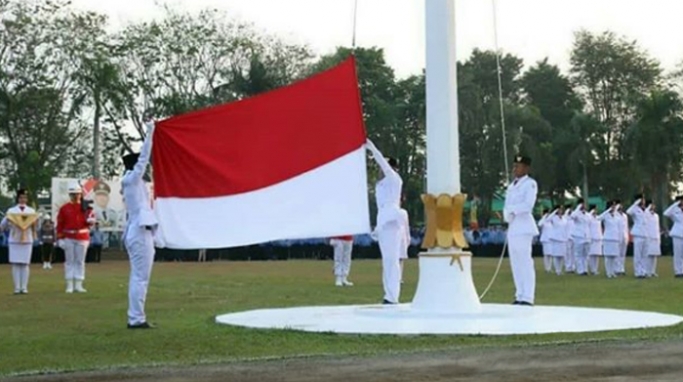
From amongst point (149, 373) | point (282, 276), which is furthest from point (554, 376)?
point (282, 276)

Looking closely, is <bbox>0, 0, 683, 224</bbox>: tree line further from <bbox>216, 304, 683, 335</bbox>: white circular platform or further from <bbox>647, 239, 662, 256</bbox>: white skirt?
<bbox>216, 304, 683, 335</bbox>: white circular platform

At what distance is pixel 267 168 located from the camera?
1203 cm

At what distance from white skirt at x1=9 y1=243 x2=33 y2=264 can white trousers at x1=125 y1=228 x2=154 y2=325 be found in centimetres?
928

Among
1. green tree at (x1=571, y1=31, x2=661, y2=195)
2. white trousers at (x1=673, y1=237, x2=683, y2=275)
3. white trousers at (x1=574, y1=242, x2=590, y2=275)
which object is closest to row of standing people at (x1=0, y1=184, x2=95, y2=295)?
white trousers at (x1=574, y1=242, x2=590, y2=275)

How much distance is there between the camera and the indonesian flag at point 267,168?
1170 centimetres

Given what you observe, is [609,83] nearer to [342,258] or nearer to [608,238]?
[608,238]

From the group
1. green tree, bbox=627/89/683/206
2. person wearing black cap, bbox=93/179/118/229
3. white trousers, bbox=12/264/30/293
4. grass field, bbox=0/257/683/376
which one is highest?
green tree, bbox=627/89/683/206

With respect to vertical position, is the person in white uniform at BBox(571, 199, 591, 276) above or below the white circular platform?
above

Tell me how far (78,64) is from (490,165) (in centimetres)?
2237

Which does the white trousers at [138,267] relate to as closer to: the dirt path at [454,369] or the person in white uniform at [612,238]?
the dirt path at [454,369]

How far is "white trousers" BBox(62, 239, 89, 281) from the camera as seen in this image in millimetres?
21422

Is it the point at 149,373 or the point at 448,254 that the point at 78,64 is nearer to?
the point at 448,254

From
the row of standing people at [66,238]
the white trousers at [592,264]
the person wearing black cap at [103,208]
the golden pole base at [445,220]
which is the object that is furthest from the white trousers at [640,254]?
the person wearing black cap at [103,208]

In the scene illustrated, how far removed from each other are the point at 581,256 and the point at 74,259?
45.9ft
